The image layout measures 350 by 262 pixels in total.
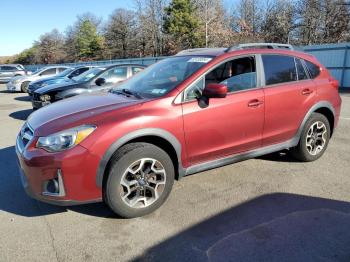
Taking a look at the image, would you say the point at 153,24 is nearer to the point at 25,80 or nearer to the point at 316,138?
the point at 25,80

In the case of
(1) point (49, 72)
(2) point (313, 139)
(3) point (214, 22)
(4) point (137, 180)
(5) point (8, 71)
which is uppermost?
(3) point (214, 22)

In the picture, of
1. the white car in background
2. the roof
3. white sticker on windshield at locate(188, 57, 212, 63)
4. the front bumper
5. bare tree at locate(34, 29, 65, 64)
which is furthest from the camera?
bare tree at locate(34, 29, 65, 64)

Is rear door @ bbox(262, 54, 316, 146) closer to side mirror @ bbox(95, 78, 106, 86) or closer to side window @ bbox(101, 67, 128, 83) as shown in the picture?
side mirror @ bbox(95, 78, 106, 86)

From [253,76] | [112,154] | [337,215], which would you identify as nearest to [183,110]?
[112,154]

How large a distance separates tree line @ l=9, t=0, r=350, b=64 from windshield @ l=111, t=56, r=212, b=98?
33315mm

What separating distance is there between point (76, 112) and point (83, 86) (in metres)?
5.86

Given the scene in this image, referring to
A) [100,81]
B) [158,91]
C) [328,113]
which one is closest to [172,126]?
[158,91]

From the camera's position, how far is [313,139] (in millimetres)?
5148

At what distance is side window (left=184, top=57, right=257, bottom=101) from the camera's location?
3947mm

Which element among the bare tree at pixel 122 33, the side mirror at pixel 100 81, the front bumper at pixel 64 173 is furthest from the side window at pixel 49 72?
the bare tree at pixel 122 33

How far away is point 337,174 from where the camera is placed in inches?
185

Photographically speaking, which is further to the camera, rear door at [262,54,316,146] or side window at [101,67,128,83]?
side window at [101,67,128,83]

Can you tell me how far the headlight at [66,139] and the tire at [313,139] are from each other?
3.15 metres

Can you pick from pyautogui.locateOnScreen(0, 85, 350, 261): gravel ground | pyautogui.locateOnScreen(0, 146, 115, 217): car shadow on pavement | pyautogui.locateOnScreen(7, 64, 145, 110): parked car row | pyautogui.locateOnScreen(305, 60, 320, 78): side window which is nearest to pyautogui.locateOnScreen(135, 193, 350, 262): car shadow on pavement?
pyautogui.locateOnScreen(0, 85, 350, 261): gravel ground
